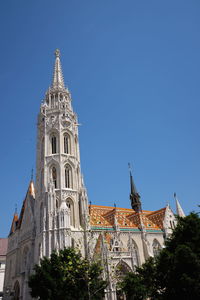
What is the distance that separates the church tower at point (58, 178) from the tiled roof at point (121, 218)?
5207 millimetres

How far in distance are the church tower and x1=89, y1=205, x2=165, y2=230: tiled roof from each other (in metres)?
5.21

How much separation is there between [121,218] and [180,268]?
28325 millimetres

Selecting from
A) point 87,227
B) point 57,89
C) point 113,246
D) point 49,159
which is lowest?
point 113,246

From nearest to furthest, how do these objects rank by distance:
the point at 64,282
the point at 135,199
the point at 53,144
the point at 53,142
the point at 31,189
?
the point at 64,282 → the point at 53,144 → the point at 53,142 → the point at 31,189 → the point at 135,199

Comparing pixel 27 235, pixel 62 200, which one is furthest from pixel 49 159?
pixel 27 235

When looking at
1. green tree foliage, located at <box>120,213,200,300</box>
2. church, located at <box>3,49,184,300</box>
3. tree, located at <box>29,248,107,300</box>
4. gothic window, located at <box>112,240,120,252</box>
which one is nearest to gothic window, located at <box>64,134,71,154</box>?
church, located at <box>3,49,184,300</box>

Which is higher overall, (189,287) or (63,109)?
(63,109)

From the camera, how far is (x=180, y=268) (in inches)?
877

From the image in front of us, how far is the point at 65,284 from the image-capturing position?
1050 inches

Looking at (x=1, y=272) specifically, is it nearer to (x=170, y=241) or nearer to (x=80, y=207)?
(x=80, y=207)

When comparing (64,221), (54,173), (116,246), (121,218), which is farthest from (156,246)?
(54,173)

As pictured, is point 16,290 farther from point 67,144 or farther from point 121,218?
point 67,144

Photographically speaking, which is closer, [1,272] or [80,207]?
[80,207]

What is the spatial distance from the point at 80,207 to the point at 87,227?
12.0ft
